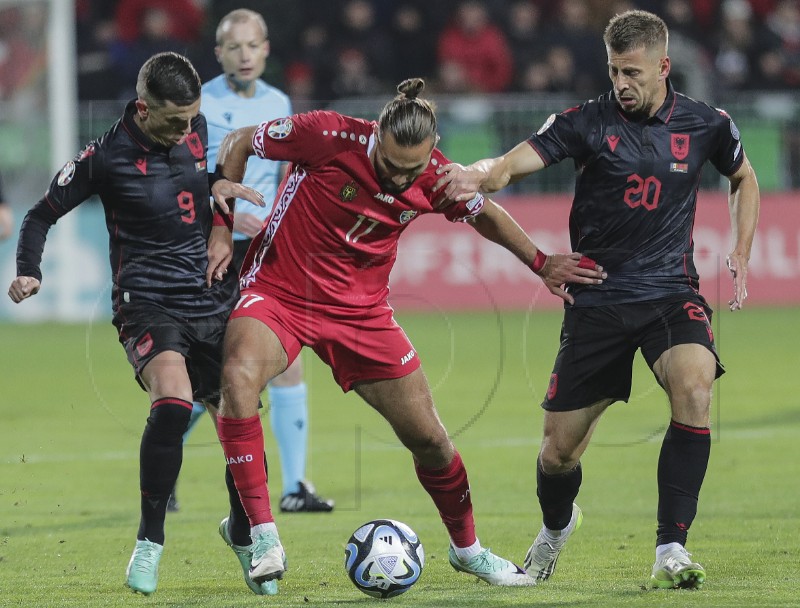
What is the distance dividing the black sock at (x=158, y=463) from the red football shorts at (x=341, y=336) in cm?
47

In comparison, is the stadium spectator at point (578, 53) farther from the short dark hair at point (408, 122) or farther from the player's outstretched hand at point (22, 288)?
the player's outstretched hand at point (22, 288)

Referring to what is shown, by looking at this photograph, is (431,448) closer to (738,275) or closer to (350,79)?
(738,275)

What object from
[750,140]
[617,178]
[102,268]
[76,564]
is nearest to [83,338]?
[102,268]

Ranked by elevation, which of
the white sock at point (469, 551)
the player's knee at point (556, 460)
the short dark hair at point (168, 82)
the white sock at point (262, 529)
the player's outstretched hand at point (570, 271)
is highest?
the short dark hair at point (168, 82)

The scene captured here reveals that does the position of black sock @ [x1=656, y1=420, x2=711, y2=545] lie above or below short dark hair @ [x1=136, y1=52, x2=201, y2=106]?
below

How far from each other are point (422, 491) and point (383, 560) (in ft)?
9.55

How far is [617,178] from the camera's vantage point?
19.5ft

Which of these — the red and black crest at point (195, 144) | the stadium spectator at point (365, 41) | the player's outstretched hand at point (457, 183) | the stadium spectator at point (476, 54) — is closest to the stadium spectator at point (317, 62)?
the stadium spectator at point (365, 41)

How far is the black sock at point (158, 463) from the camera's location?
566cm

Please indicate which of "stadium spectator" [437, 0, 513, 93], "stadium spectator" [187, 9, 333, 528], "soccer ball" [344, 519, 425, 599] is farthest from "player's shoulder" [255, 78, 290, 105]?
"stadium spectator" [437, 0, 513, 93]

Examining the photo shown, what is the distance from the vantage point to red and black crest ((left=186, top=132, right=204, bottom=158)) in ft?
20.3

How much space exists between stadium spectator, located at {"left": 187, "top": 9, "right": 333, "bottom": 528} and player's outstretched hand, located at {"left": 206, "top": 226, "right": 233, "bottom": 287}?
1.45 meters

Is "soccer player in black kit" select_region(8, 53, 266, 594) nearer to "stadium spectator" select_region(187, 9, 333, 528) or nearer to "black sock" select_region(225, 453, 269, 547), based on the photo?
"black sock" select_region(225, 453, 269, 547)

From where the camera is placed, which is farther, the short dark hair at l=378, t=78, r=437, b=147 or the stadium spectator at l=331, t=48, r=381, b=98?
the stadium spectator at l=331, t=48, r=381, b=98
